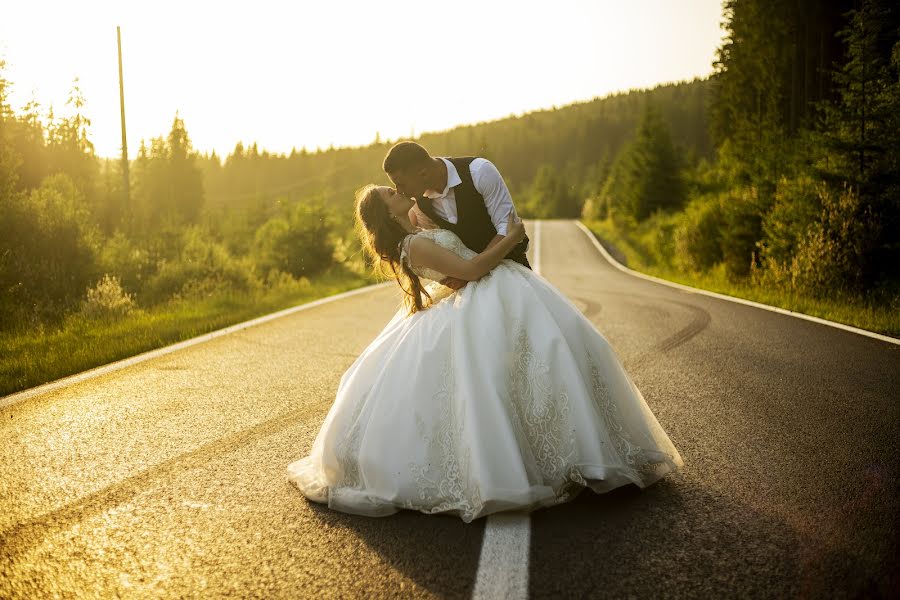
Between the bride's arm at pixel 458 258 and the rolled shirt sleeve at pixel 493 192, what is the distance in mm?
114

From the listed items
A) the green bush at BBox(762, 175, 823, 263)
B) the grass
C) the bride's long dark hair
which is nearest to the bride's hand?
the bride's long dark hair

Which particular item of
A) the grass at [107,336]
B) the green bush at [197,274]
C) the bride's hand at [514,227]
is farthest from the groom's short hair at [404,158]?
the green bush at [197,274]

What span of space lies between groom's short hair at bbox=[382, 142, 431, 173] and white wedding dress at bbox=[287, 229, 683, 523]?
1.58 ft

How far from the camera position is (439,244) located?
403cm

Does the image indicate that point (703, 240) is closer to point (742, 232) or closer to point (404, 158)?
point (742, 232)

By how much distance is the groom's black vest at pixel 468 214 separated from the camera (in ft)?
13.5

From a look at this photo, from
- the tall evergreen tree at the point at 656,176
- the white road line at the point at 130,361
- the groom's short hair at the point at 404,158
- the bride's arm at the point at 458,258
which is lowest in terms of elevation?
the white road line at the point at 130,361

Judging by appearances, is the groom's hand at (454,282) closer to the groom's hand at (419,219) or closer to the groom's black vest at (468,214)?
the groom's black vest at (468,214)

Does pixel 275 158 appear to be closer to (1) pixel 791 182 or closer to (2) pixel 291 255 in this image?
(2) pixel 291 255

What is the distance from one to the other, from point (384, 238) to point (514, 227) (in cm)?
75

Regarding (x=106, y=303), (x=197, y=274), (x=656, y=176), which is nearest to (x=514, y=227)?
(x=106, y=303)

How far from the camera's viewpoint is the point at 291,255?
2742cm

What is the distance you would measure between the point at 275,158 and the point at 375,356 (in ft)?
616

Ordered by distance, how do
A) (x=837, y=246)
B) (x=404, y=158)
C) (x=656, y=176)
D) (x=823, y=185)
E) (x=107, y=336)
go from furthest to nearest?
(x=656, y=176)
(x=823, y=185)
(x=837, y=246)
(x=107, y=336)
(x=404, y=158)
